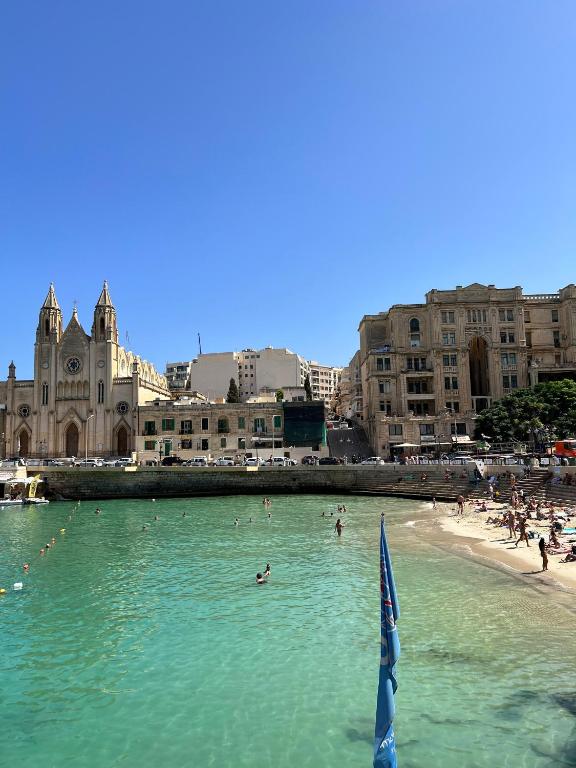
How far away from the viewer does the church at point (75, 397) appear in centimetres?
8269

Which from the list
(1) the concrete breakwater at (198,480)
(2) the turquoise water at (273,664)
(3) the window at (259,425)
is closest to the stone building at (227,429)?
(3) the window at (259,425)

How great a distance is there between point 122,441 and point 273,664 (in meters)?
71.5

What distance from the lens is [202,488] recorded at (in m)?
63.4

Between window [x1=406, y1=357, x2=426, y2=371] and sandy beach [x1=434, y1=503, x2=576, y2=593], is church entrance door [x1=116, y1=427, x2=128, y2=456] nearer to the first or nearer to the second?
window [x1=406, y1=357, x2=426, y2=371]

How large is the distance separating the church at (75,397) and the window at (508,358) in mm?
50141

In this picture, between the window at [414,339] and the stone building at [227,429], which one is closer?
the stone building at [227,429]

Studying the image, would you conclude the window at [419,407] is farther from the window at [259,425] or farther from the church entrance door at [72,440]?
the church entrance door at [72,440]

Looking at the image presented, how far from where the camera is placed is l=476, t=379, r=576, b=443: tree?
195 feet

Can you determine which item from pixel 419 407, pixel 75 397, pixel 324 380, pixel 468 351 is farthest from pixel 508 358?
pixel 324 380

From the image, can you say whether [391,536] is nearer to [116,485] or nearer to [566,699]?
[566,699]

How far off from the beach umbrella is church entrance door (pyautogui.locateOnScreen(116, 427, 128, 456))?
79943 mm

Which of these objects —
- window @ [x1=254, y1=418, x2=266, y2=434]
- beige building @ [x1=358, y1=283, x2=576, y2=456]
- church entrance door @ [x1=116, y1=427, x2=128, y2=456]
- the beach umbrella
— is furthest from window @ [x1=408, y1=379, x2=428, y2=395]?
the beach umbrella

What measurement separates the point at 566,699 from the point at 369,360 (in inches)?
2700

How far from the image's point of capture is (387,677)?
667cm
